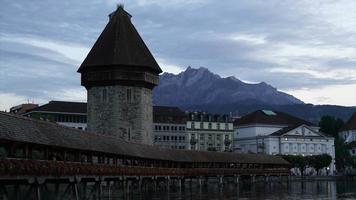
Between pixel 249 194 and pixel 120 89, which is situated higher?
pixel 120 89

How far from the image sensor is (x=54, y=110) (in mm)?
95188

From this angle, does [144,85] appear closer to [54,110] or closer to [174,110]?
[54,110]

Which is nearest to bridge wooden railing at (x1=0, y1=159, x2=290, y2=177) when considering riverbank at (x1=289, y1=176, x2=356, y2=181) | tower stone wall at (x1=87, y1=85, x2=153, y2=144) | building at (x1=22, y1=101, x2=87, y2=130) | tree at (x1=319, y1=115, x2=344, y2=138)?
tower stone wall at (x1=87, y1=85, x2=153, y2=144)

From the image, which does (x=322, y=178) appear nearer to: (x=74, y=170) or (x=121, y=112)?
(x=121, y=112)

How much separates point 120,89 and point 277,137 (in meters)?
56.9

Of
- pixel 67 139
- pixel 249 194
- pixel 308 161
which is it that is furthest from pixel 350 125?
pixel 67 139

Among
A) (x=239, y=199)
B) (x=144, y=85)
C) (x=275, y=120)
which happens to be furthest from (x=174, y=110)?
(x=239, y=199)

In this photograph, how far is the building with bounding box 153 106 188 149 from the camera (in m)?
108

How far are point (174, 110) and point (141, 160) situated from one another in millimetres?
60016

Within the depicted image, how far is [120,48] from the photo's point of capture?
2544 inches

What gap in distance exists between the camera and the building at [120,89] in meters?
62.7

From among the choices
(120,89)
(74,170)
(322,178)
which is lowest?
(322,178)

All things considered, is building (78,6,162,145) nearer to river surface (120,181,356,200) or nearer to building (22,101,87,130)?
river surface (120,181,356,200)

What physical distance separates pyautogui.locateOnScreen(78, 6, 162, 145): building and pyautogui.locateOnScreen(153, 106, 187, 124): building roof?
42.5 meters
